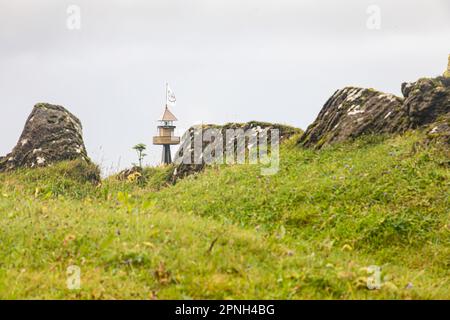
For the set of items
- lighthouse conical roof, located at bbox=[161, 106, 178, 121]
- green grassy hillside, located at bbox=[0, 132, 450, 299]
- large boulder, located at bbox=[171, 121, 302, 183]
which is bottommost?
green grassy hillside, located at bbox=[0, 132, 450, 299]

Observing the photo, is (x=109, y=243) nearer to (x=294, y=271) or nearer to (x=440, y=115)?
(x=294, y=271)

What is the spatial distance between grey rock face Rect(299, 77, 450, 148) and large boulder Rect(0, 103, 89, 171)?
11.2 m

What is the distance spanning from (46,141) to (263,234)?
17.6 metres

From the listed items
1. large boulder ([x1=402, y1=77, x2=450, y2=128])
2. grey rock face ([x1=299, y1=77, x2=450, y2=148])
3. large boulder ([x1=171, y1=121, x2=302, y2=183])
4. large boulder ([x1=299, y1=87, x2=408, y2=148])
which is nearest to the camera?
large boulder ([x1=402, y1=77, x2=450, y2=128])

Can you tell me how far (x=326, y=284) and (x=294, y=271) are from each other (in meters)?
0.57

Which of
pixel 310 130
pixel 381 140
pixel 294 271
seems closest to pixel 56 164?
pixel 310 130

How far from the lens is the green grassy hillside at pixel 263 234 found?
840 centimetres

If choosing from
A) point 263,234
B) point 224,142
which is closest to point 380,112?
point 224,142

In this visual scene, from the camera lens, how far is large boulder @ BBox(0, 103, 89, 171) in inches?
1003

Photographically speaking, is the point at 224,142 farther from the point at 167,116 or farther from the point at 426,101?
the point at 167,116

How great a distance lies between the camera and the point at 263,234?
11.3 meters

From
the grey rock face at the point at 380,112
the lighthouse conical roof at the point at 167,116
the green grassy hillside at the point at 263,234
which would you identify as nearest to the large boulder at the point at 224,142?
the grey rock face at the point at 380,112

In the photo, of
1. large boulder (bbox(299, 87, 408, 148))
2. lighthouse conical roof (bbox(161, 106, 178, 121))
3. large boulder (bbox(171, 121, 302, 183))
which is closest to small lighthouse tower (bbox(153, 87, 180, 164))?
lighthouse conical roof (bbox(161, 106, 178, 121))

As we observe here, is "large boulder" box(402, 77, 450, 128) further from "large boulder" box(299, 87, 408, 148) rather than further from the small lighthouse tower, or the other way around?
the small lighthouse tower
